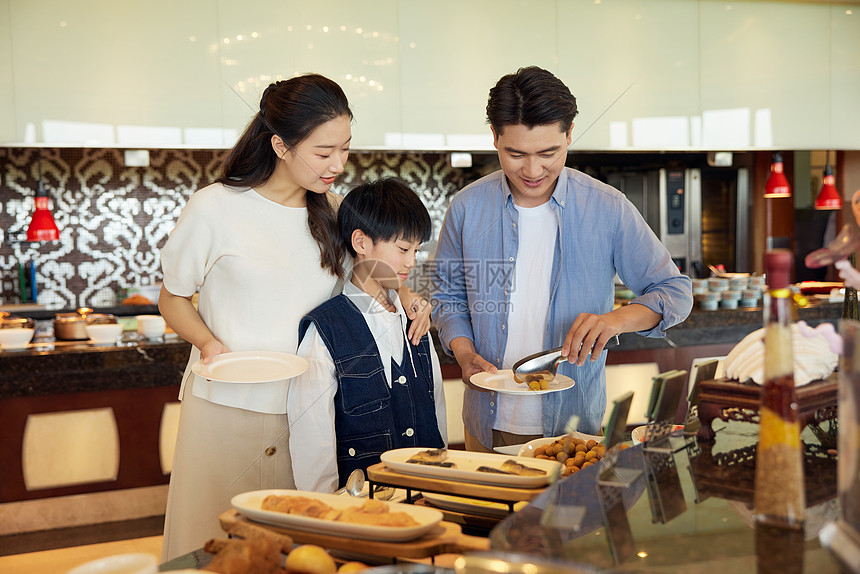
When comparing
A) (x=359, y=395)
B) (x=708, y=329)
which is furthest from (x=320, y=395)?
(x=708, y=329)

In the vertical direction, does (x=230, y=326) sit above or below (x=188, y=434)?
above

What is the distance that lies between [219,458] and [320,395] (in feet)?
1.07

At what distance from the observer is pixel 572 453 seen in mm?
1373

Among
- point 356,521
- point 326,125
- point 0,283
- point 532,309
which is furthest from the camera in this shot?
point 0,283

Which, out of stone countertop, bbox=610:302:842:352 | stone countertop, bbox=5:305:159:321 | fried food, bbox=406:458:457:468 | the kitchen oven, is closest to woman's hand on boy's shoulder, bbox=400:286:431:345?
fried food, bbox=406:458:457:468

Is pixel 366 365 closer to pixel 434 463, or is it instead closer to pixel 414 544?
pixel 434 463

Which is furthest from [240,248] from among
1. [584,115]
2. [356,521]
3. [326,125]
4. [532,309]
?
[584,115]

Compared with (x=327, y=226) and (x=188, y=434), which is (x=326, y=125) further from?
(x=188, y=434)

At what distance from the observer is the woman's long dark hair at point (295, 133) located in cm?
168

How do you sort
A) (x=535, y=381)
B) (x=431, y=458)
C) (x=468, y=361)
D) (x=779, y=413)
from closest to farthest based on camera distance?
(x=779, y=413) → (x=431, y=458) → (x=535, y=381) → (x=468, y=361)

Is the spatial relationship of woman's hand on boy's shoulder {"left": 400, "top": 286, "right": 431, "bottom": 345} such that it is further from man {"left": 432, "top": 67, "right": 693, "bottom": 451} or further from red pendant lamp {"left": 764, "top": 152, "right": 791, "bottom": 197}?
red pendant lamp {"left": 764, "top": 152, "right": 791, "bottom": 197}

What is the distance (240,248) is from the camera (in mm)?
1722

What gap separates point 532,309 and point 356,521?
111 cm

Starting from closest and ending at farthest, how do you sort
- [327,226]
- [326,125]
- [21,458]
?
[326,125]
[327,226]
[21,458]
